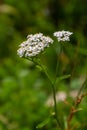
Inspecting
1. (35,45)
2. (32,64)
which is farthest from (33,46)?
(32,64)

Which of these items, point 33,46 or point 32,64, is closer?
point 33,46

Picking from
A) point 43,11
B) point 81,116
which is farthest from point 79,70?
point 43,11

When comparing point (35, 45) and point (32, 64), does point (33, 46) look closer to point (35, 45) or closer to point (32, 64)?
point (35, 45)

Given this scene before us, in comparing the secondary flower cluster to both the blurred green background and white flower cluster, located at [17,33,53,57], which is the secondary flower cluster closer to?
white flower cluster, located at [17,33,53,57]

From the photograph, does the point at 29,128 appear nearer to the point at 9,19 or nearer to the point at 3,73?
the point at 3,73

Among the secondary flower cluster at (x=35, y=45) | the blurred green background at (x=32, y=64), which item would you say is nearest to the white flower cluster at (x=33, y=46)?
the secondary flower cluster at (x=35, y=45)

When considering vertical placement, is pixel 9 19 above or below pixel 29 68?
above
